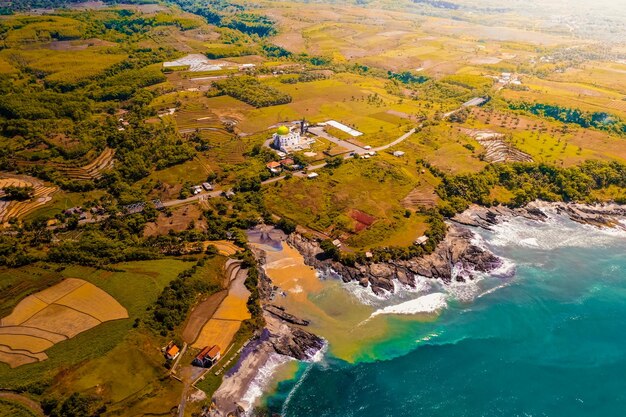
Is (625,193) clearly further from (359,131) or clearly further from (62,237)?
(62,237)

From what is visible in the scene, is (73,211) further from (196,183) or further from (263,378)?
(263,378)

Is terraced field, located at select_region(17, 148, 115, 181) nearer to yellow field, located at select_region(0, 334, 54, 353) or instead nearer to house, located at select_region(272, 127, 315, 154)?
house, located at select_region(272, 127, 315, 154)

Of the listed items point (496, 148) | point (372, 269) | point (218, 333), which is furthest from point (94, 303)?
point (496, 148)

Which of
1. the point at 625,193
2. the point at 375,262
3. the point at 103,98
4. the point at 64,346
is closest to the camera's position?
the point at 64,346

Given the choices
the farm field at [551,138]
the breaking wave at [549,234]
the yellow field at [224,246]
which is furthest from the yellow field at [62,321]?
the farm field at [551,138]

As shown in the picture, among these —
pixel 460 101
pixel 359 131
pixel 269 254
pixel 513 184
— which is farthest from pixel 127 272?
pixel 460 101

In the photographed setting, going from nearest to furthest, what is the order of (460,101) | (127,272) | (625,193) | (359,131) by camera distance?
(127,272), (625,193), (359,131), (460,101)
